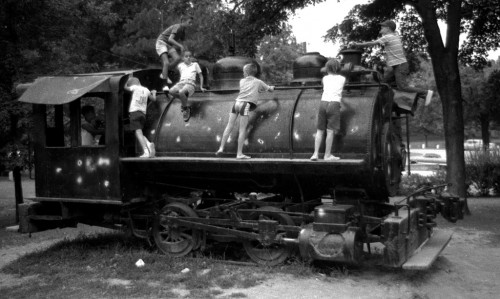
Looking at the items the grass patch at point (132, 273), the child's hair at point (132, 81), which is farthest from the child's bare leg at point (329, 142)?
the child's hair at point (132, 81)

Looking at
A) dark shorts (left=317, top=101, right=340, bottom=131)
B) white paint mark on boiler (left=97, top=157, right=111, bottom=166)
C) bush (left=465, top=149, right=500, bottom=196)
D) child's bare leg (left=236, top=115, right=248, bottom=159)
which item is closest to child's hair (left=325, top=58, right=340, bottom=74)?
dark shorts (left=317, top=101, right=340, bottom=131)

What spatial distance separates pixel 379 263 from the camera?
25.0 feet

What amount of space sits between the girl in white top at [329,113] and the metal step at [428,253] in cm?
164

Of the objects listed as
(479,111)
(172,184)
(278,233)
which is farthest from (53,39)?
(479,111)

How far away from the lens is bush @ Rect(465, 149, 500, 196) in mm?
20078

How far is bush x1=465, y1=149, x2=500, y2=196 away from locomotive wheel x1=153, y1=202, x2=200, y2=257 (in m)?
14.2

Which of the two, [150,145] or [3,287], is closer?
[3,287]

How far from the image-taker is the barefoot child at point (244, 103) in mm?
8078

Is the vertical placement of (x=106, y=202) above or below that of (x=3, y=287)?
above

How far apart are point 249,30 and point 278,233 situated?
25.1 ft

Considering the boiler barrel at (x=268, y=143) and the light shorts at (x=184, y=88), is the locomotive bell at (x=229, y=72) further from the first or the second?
the light shorts at (x=184, y=88)

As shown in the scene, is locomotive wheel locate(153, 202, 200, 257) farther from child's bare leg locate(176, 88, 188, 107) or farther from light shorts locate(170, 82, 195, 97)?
light shorts locate(170, 82, 195, 97)

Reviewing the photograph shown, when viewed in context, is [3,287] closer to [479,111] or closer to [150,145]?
[150,145]

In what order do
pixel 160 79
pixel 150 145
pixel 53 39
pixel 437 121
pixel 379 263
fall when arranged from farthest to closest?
pixel 437 121 → pixel 53 39 → pixel 160 79 → pixel 150 145 → pixel 379 263
